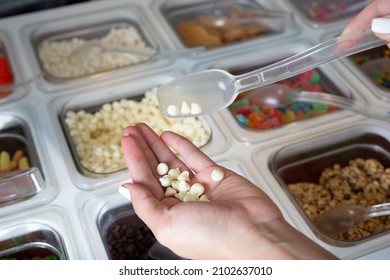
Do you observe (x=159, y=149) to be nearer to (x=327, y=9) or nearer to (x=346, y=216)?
(x=346, y=216)

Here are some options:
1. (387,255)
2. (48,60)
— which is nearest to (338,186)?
(387,255)

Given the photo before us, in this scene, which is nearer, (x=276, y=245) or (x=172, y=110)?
(x=276, y=245)

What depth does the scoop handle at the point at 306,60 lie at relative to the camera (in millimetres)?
1197

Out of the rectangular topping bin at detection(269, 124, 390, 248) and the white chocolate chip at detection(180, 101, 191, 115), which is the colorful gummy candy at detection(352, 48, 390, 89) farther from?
the white chocolate chip at detection(180, 101, 191, 115)

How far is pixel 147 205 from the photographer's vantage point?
38.0 inches

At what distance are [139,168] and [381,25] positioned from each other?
615 mm

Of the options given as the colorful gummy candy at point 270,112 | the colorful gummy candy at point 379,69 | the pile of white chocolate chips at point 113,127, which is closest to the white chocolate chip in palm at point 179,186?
the pile of white chocolate chips at point 113,127

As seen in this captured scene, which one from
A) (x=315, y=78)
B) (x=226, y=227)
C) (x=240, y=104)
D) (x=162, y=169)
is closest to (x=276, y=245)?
(x=226, y=227)

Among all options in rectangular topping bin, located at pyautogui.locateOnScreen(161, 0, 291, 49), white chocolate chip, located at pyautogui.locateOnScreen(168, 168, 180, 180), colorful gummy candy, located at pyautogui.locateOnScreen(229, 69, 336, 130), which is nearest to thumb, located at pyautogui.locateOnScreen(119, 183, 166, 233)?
white chocolate chip, located at pyautogui.locateOnScreen(168, 168, 180, 180)

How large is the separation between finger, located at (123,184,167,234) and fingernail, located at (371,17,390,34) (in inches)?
24.4

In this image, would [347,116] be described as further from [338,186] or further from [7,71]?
[7,71]

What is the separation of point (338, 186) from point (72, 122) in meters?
0.71

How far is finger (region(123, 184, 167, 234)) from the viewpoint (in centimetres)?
96

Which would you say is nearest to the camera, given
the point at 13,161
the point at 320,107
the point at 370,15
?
the point at 370,15
